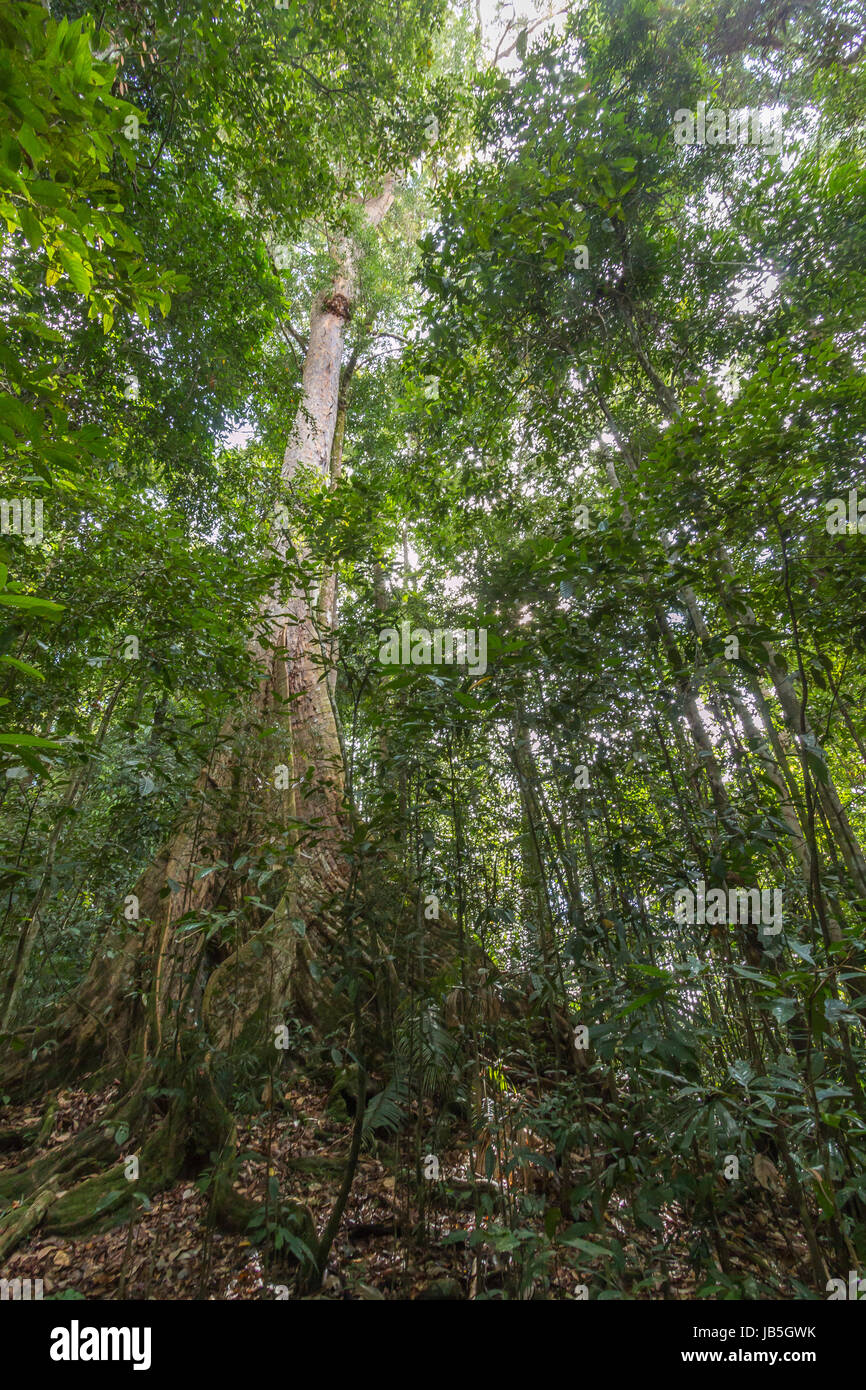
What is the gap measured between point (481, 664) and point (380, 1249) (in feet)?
7.52

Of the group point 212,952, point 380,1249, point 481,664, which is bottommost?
point 380,1249

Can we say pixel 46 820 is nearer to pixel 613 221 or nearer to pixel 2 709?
pixel 2 709

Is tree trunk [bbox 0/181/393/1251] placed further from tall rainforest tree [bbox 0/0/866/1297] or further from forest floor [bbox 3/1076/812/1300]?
forest floor [bbox 3/1076/812/1300]

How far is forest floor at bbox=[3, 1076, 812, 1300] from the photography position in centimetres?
177

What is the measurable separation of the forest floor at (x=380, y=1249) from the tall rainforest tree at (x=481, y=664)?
0.24 feet

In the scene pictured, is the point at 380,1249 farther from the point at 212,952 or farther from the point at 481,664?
the point at 481,664

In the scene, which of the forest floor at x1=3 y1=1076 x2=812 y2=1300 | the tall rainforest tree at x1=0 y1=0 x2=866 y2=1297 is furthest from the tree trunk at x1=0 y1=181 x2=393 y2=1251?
the forest floor at x1=3 y1=1076 x2=812 y2=1300

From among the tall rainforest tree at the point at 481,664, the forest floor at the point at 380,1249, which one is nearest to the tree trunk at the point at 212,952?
the tall rainforest tree at the point at 481,664

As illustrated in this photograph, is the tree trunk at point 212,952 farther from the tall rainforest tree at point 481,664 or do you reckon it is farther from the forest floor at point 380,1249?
the forest floor at point 380,1249

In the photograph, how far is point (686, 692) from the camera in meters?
2.07

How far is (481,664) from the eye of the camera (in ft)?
6.09

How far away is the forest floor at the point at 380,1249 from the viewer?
1771mm

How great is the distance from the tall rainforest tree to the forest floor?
74mm

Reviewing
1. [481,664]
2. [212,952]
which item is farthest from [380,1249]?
[481,664]
